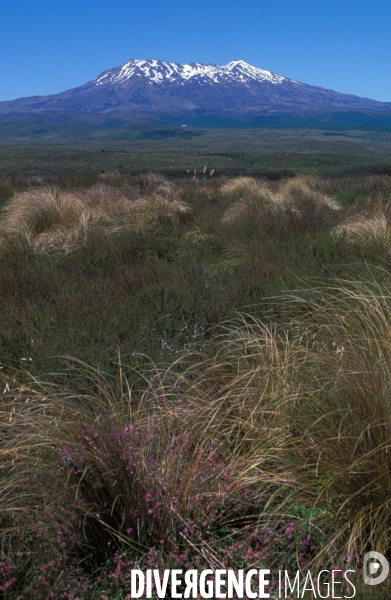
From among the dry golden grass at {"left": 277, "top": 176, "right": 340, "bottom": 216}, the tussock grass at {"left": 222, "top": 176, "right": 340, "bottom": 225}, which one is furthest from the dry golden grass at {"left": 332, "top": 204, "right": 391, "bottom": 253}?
the dry golden grass at {"left": 277, "top": 176, "right": 340, "bottom": 216}

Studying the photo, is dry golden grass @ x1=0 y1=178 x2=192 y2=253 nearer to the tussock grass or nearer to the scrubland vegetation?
the tussock grass

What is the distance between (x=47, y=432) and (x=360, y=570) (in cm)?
137

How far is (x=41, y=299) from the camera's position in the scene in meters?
5.26

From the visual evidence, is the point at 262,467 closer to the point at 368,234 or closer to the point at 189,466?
the point at 189,466

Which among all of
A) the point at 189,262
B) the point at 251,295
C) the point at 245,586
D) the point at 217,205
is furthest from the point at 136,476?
the point at 217,205

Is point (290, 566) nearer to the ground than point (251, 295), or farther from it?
nearer to the ground

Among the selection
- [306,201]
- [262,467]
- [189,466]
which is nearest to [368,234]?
[306,201]

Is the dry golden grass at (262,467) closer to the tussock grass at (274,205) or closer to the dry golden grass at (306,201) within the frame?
the tussock grass at (274,205)

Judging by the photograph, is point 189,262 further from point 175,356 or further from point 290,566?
point 290,566

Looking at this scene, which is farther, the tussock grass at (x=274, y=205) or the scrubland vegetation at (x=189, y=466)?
the tussock grass at (x=274, y=205)

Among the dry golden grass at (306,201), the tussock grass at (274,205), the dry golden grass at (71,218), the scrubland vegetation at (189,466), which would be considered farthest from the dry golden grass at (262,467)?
the dry golden grass at (306,201)

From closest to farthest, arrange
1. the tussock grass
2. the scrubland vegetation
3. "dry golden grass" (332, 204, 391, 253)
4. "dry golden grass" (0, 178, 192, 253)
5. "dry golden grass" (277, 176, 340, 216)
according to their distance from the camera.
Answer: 1. the scrubland vegetation
2. "dry golden grass" (332, 204, 391, 253)
3. "dry golden grass" (0, 178, 192, 253)
4. the tussock grass
5. "dry golden grass" (277, 176, 340, 216)

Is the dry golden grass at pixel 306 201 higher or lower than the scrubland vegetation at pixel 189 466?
higher

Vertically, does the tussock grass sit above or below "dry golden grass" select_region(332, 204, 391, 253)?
above
